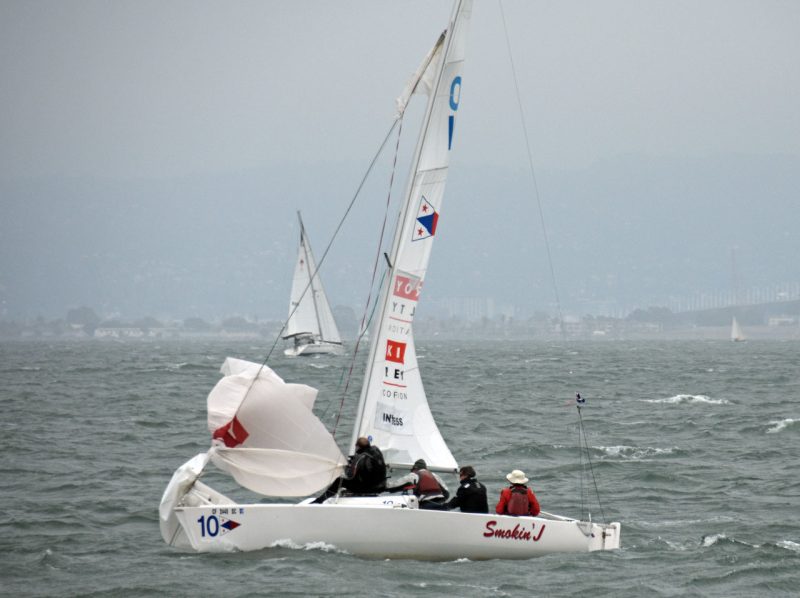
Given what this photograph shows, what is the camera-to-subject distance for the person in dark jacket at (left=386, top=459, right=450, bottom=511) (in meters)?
16.2

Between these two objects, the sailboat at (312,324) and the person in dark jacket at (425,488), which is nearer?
the person in dark jacket at (425,488)

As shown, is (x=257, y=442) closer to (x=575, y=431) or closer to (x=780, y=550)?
(x=780, y=550)

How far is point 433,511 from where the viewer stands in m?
15.6

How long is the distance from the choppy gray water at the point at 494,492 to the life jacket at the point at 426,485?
3.31 ft

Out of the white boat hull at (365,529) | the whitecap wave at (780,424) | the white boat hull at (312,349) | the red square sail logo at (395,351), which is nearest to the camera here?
the white boat hull at (365,529)

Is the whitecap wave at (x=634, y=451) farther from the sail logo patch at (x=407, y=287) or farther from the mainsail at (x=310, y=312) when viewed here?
the mainsail at (x=310, y=312)

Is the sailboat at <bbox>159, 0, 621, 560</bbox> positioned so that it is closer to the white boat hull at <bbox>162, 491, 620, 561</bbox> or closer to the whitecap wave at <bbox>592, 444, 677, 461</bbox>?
the white boat hull at <bbox>162, 491, 620, 561</bbox>

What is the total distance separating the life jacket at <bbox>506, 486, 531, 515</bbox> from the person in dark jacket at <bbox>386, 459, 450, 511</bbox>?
855mm

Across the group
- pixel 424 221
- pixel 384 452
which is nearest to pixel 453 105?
pixel 424 221

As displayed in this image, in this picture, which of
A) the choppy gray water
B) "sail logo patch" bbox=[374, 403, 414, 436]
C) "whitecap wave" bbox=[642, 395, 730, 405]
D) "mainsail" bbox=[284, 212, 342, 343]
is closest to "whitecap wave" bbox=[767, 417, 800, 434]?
the choppy gray water

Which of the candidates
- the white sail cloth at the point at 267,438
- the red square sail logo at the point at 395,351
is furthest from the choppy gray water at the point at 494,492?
the red square sail logo at the point at 395,351

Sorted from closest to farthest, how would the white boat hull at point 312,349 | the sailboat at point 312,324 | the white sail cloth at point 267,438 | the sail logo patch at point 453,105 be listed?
the white sail cloth at point 267,438, the sail logo patch at point 453,105, the sailboat at point 312,324, the white boat hull at point 312,349

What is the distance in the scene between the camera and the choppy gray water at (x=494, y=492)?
591 inches

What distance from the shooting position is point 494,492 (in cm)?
2186
